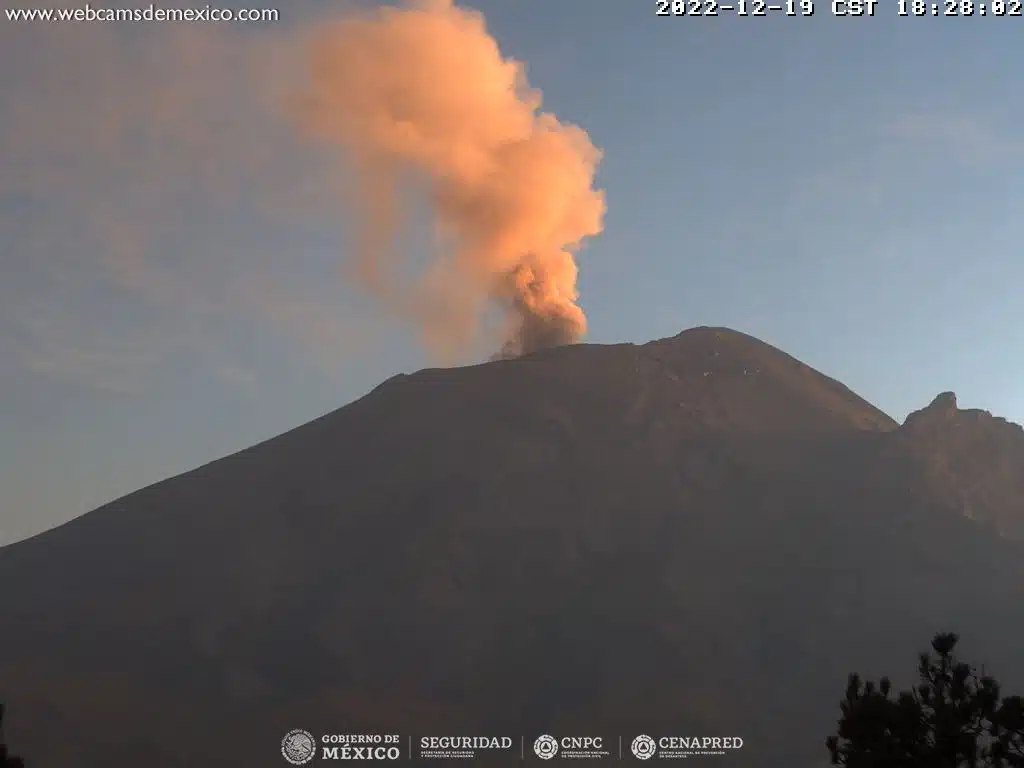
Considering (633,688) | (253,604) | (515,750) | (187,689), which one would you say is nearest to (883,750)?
(515,750)

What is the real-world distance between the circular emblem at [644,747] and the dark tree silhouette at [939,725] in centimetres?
11512

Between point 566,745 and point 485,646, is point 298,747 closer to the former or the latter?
point 566,745

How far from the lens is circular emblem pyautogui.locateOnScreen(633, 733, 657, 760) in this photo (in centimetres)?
14875

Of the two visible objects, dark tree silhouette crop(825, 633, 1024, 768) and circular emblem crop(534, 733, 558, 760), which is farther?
circular emblem crop(534, 733, 558, 760)

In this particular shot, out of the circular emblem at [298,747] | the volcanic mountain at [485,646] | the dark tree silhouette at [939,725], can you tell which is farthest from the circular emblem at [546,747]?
the dark tree silhouette at [939,725]

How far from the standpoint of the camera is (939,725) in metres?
35.7

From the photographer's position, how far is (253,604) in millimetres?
190250

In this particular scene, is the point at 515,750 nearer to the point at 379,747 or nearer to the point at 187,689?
the point at 379,747

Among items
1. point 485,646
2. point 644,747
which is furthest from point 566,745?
point 485,646

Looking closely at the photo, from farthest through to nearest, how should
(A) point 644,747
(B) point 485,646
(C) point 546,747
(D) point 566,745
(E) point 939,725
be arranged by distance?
(B) point 485,646, (C) point 546,747, (D) point 566,745, (A) point 644,747, (E) point 939,725

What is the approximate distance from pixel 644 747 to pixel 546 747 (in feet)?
41.1

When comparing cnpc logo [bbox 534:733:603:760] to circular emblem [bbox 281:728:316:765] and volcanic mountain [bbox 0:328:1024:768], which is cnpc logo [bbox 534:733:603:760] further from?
circular emblem [bbox 281:728:316:765]

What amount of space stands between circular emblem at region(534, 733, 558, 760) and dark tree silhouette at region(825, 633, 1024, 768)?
11581 cm

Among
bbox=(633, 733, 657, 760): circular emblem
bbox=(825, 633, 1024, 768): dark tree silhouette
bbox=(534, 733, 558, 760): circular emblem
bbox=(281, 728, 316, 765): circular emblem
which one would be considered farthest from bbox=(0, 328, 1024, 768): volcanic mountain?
bbox=(825, 633, 1024, 768): dark tree silhouette
